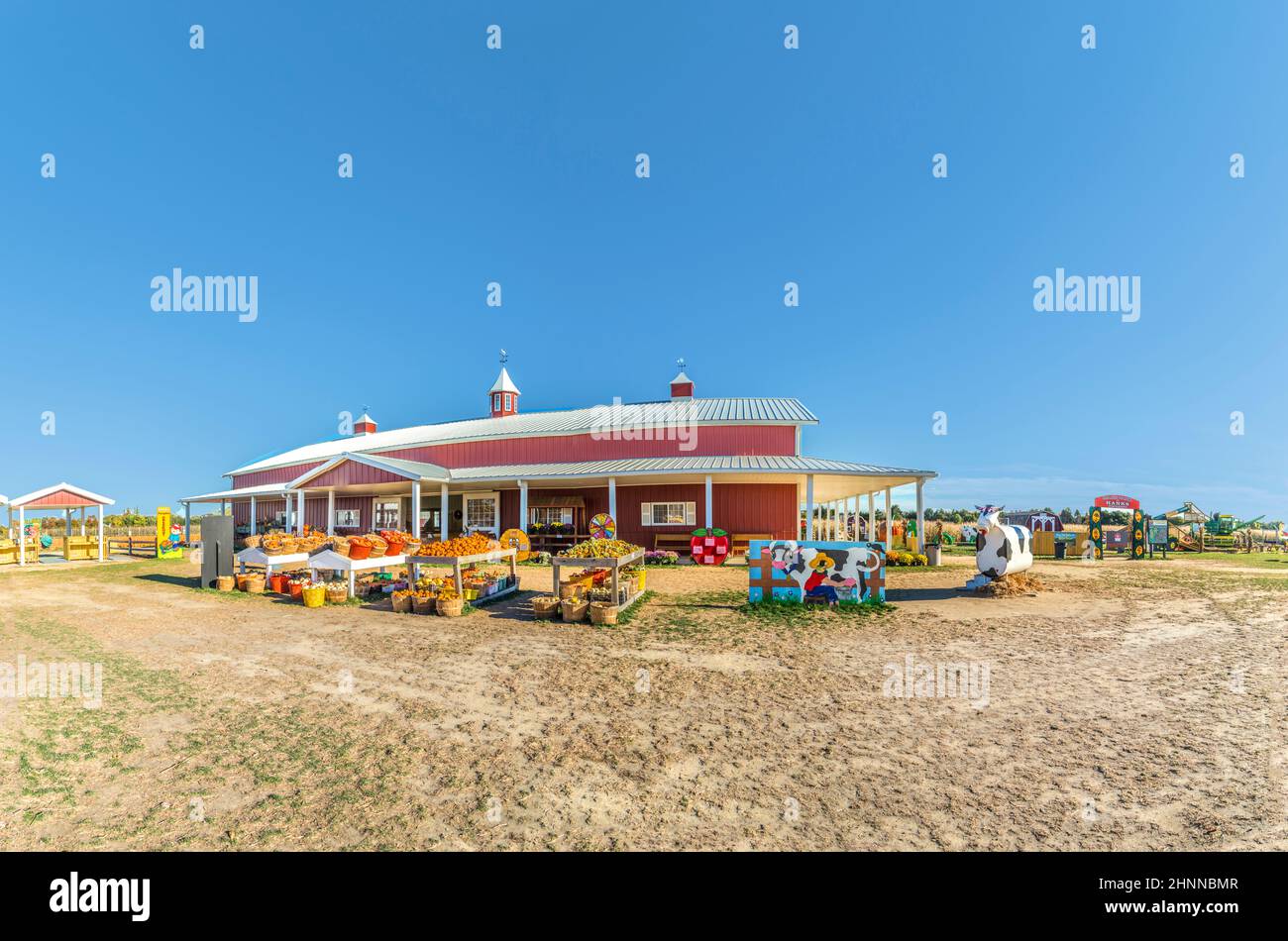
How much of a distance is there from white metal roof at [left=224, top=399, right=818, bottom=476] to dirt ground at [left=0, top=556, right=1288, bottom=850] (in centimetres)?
1720

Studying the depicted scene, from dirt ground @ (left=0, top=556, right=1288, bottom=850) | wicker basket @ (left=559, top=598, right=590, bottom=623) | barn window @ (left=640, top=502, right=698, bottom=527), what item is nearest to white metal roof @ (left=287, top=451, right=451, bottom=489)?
barn window @ (left=640, top=502, right=698, bottom=527)

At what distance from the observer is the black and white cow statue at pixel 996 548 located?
1432 cm

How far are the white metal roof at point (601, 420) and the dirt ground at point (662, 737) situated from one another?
17205mm

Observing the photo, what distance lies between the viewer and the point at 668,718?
19.5 feet

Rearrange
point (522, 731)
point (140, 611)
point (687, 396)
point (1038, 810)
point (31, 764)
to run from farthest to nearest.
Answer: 1. point (687, 396)
2. point (140, 611)
3. point (522, 731)
4. point (31, 764)
5. point (1038, 810)

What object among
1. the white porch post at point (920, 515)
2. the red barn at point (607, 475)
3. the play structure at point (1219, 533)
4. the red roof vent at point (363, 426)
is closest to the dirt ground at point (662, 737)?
the white porch post at point (920, 515)

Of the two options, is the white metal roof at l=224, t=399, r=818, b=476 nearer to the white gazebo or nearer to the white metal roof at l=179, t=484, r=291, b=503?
the white metal roof at l=179, t=484, r=291, b=503

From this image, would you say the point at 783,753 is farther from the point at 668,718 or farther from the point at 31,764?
the point at 31,764

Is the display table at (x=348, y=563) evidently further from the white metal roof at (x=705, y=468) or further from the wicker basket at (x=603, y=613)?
the white metal roof at (x=705, y=468)

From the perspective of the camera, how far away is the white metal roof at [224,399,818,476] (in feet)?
89.5

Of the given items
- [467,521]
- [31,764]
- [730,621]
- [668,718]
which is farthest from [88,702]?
[467,521]

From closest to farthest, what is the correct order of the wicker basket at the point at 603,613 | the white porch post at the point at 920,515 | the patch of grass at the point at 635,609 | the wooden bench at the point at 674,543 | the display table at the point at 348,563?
the wicker basket at the point at 603,613 < the patch of grass at the point at 635,609 < the display table at the point at 348,563 < the white porch post at the point at 920,515 < the wooden bench at the point at 674,543

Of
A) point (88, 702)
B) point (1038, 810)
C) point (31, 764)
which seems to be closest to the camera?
point (1038, 810)

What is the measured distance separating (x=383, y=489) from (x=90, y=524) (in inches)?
1642
